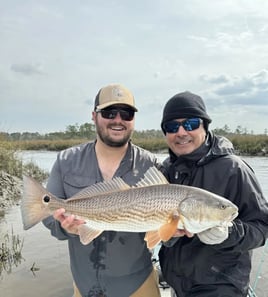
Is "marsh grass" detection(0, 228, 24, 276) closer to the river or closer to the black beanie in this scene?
the river

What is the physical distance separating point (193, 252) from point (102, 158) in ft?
4.03

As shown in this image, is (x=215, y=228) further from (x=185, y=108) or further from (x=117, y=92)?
(x=117, y=92)

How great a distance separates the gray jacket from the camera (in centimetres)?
350

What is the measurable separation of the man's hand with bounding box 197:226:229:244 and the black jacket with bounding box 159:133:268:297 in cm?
11

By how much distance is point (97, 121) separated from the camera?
12.3ft

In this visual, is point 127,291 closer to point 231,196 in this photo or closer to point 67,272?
point 231,196

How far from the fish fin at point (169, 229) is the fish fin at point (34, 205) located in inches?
38.6

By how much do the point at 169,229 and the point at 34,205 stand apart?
3.75ft

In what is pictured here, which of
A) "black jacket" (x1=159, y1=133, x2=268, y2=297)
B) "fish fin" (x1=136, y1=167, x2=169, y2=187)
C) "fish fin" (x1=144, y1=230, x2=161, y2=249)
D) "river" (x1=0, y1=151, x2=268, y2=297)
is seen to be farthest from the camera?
"river" (x1=0, y1=151, x2=268, y2=297)

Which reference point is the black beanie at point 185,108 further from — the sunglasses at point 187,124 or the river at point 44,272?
the river at point 44,272

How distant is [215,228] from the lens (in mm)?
2824

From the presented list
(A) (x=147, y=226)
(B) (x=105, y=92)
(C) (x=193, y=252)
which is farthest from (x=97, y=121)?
(C) (x=193, y=252)

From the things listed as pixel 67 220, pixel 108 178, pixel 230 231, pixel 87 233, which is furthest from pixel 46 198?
pixel 230 231

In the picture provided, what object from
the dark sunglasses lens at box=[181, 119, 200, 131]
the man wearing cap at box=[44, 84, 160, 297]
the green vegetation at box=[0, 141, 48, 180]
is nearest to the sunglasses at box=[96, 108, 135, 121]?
the man wearing cap at box=[44, 84, 160, 297]
